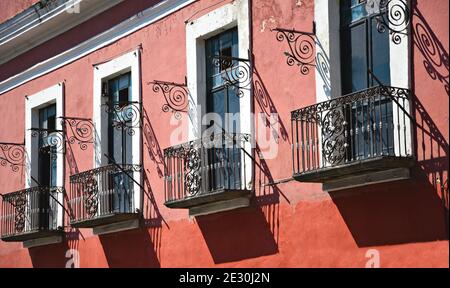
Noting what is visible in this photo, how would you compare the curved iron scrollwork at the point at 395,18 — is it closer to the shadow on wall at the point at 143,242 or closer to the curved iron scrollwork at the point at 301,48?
the curved iron scrollwork at the point at 301,48

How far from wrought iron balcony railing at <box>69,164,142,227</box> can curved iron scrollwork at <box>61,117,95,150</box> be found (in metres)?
0.69

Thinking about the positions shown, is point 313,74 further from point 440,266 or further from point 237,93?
point 440,266

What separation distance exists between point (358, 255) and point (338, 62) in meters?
2.22

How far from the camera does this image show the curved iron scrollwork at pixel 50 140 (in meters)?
17.5

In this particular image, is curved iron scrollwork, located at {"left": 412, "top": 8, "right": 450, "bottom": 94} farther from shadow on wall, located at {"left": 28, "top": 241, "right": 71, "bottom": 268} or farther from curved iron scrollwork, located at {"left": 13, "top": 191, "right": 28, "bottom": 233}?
curved iron scrollwork, located at {"left": 13, "top": 191, "right": 28, "bottom": 233}

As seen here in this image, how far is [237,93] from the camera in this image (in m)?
13.9

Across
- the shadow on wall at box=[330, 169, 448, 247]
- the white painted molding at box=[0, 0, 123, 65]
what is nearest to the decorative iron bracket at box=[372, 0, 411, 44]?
the shadow on wall at box=[330, 169, 448, 247]

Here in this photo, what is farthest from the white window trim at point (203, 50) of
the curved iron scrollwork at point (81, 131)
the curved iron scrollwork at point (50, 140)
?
the curved iron scrollwork at point (50, 140)

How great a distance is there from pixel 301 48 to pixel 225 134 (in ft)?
5.19

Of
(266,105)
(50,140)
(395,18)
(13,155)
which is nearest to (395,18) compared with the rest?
(395,18)

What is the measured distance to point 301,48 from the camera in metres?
12.8

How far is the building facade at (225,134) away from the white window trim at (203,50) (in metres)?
0.03

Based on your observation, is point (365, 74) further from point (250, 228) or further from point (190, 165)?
point (190, 165)

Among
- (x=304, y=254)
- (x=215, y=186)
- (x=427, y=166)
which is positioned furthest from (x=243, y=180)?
(x=427, y=166)
